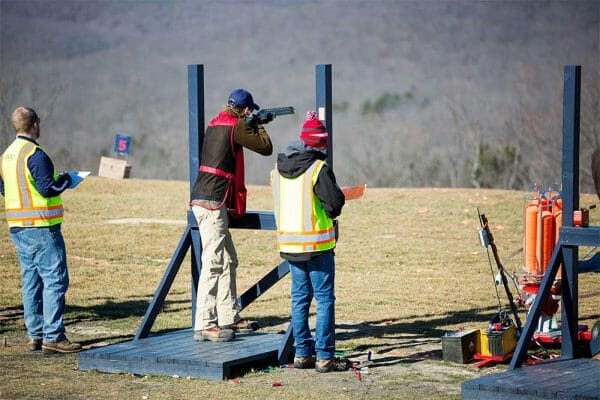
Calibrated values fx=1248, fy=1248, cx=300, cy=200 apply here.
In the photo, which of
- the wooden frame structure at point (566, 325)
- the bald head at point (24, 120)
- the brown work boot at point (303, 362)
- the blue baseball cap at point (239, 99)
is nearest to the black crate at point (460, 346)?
the wooden frame structure at point (566, 325)

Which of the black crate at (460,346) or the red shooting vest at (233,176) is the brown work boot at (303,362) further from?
the red shooting vest at (233,176)

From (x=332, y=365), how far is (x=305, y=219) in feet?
4.10

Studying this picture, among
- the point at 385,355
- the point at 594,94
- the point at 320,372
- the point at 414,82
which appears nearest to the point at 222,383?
the point at 320,372

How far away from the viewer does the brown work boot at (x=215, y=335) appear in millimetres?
10867

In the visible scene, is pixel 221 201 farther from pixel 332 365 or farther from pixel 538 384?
pixel 538 384

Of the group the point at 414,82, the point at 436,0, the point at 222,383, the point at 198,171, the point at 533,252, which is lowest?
the point at 222,383

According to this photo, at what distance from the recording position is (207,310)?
10852mm

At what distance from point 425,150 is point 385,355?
38.2 m

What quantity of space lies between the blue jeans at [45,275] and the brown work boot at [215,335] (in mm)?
1307

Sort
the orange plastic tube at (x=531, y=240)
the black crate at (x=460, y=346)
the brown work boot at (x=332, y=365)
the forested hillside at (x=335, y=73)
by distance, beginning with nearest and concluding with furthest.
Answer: the brown work boot at (x=332, y=365) → the black crate at (x=460, y=346) → the orange plastic tube at (x=531, y=240) → the forested hillside at (x=335, y=73)

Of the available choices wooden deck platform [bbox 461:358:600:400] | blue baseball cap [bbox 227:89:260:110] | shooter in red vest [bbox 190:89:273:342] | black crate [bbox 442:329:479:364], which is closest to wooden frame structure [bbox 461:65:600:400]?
wooden deck platform [bbox 461:358:600:400]

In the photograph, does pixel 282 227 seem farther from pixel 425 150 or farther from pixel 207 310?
pixel 425 150

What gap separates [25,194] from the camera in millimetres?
11039

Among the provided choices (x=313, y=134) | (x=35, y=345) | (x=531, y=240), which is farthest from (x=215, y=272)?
(x=531, y=240)
